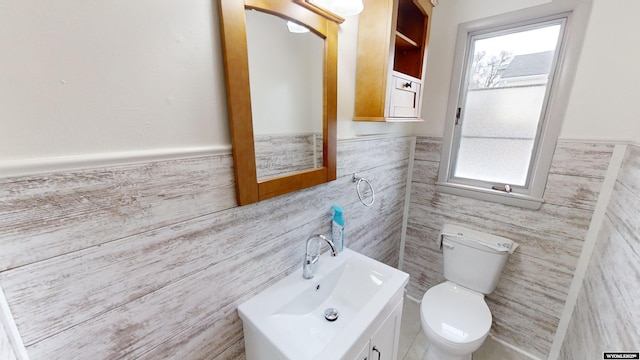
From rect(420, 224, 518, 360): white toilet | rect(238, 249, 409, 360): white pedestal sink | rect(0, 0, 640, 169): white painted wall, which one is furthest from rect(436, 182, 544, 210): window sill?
rect(0, 0, 640, 169): white painted wall

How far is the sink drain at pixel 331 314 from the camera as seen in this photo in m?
1.00

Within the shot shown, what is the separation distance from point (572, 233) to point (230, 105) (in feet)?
6.34

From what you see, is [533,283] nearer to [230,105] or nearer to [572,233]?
[572,233]

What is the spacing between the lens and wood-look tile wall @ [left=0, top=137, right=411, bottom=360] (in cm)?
47

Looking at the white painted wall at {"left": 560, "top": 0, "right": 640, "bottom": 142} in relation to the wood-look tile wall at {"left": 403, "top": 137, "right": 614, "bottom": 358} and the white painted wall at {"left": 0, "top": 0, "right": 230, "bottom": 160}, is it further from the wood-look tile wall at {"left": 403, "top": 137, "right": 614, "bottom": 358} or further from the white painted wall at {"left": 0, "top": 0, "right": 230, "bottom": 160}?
the white painted wall at {"left": 0, "top": 0, "right": 230, "bottom": 160}

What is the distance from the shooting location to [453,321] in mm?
1356

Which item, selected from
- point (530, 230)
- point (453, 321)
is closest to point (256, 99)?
point (453, 321)

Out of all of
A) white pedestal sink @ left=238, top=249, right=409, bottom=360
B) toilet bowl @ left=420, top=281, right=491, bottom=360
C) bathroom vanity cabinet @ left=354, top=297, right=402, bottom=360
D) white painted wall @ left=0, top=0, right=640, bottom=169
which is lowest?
toilet bowl @ left=420, top=281, right=491, bottom=360

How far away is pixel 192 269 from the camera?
0.72 metres

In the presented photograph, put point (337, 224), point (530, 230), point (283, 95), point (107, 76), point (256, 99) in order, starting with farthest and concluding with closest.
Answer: point (530, 230) → point (337, 224) → point (283, 95) → point (256, 99) → point (107, 76)

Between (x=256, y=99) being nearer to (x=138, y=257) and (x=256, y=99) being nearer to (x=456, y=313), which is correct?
(x=138, y=257)

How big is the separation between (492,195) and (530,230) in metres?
0.29

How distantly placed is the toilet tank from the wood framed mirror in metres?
1.13

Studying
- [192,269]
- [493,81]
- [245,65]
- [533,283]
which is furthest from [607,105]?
[192,269]
